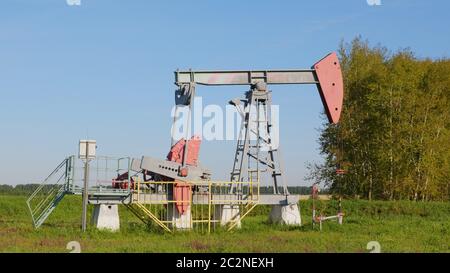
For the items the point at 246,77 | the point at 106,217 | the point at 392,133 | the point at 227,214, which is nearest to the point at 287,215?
the point at 227,214

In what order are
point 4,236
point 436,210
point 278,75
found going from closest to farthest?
point 4,236 < point 278,75 < point 436,210

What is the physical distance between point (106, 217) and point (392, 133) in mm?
19992

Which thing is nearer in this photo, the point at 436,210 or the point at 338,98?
the point at 338,98

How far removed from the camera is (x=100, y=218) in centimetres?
1445

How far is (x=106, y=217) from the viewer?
1452cm

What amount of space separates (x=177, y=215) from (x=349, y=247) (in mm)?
5019

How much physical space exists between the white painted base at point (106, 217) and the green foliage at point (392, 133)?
19207mm

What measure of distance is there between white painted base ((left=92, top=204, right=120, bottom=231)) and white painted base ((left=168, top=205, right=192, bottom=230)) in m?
1.34

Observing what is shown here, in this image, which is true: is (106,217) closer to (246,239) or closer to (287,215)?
(246,239)

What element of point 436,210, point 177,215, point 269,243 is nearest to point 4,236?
point 177,215

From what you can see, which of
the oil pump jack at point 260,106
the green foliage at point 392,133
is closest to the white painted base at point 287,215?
the oil pump jack at point 260,106

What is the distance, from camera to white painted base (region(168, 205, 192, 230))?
14906 mm

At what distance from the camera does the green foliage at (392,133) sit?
99.8ft
